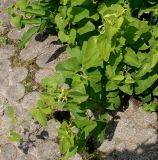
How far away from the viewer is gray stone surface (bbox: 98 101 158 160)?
3293mm

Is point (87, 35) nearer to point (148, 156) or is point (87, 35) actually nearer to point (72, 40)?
point (72, 40)

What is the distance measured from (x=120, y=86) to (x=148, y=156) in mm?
573

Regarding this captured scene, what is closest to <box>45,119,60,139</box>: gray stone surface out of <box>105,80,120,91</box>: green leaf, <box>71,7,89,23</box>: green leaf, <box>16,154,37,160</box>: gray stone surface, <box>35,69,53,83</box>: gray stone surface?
<box>16,154,37,160</box>: gray stone surface

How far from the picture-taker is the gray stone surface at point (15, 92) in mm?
3809

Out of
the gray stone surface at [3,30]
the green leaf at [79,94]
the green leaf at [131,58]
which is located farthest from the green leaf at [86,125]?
the gray stone surface at [3,30]

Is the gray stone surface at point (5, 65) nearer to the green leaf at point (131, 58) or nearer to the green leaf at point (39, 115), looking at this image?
the green leaf at point (39, 115)

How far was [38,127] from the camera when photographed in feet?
11.7

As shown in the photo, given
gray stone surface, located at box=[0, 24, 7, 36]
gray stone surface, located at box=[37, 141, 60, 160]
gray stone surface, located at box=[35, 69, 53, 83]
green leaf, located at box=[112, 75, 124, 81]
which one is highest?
green leaf, located at box=[112, 75, 124, 81]

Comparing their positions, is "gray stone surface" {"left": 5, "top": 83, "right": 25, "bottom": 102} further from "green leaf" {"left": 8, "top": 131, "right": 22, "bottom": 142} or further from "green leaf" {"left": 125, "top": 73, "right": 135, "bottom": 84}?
A: "green leaf" {"left": 125, "top": 73, "right": 135, "bottom": 84}

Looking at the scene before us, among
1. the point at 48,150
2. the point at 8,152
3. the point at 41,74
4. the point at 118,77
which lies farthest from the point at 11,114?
the point at 118,77

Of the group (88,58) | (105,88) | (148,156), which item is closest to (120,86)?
(105,88)

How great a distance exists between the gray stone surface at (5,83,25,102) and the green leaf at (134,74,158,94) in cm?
112

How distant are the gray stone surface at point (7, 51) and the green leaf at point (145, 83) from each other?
146 centimetres

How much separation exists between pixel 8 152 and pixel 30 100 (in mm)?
532
